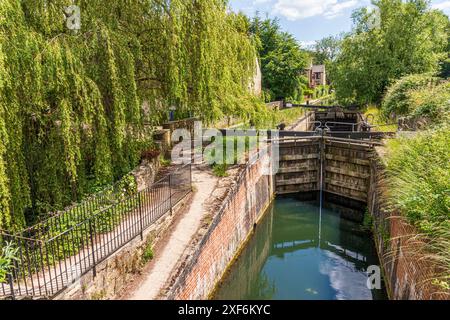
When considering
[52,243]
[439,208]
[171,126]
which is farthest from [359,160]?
[52,243]

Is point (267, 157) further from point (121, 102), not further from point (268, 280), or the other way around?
point (121, 102)

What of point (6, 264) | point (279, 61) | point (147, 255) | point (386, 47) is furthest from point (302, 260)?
point (279, 61)

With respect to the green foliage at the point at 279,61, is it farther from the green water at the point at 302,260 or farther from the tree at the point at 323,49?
the tree at the point at 323,49

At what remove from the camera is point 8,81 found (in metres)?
6.14

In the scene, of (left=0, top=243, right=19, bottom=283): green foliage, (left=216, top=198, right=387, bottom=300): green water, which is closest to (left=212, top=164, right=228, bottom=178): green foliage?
(left=216, top=198, right=387, bottom=300): green water

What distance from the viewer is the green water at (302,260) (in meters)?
10.1

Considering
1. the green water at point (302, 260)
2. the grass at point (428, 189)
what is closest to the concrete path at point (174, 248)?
the green water at point (302, 260)

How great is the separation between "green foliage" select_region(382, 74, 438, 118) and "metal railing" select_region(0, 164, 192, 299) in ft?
47.4

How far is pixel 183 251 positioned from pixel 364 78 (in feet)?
72.1

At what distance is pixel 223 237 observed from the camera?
32.3 feet

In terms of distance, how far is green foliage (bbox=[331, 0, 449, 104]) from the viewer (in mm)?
23453

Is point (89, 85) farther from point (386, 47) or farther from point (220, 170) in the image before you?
point (386, 47)

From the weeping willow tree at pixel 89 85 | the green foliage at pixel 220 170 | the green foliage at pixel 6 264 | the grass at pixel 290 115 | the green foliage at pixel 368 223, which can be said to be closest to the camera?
the green foliage at pixel 6 264

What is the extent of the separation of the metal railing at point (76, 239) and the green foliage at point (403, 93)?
14.5 meters
